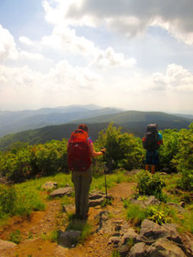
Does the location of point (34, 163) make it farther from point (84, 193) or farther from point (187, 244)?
point (187, 244)

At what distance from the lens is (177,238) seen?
3250 mm

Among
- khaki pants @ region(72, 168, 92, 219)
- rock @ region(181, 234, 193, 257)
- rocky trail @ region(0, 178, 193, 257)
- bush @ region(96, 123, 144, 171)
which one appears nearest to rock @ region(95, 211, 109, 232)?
rocky trail @ region(0, 178, 193, 257)

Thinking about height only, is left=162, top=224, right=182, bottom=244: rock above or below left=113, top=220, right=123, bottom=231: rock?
above

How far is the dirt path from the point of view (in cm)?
362

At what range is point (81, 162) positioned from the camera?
15.9 feet

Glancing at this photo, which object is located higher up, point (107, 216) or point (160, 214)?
point (160, 214)

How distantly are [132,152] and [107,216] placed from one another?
7.30 meters

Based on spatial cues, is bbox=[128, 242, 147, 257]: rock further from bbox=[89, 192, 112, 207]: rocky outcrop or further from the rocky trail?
bbox=[89, 192, 112, 207]: rocky outcrop

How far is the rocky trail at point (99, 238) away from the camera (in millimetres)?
3125

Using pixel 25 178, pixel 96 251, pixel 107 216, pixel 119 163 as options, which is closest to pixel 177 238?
pixel 96 251

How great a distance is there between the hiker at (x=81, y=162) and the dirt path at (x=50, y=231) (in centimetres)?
57

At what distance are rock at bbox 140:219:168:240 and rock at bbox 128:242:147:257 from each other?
0.24 m

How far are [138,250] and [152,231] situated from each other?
555 millimetres

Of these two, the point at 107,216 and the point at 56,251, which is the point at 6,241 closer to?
the point at 56,251
